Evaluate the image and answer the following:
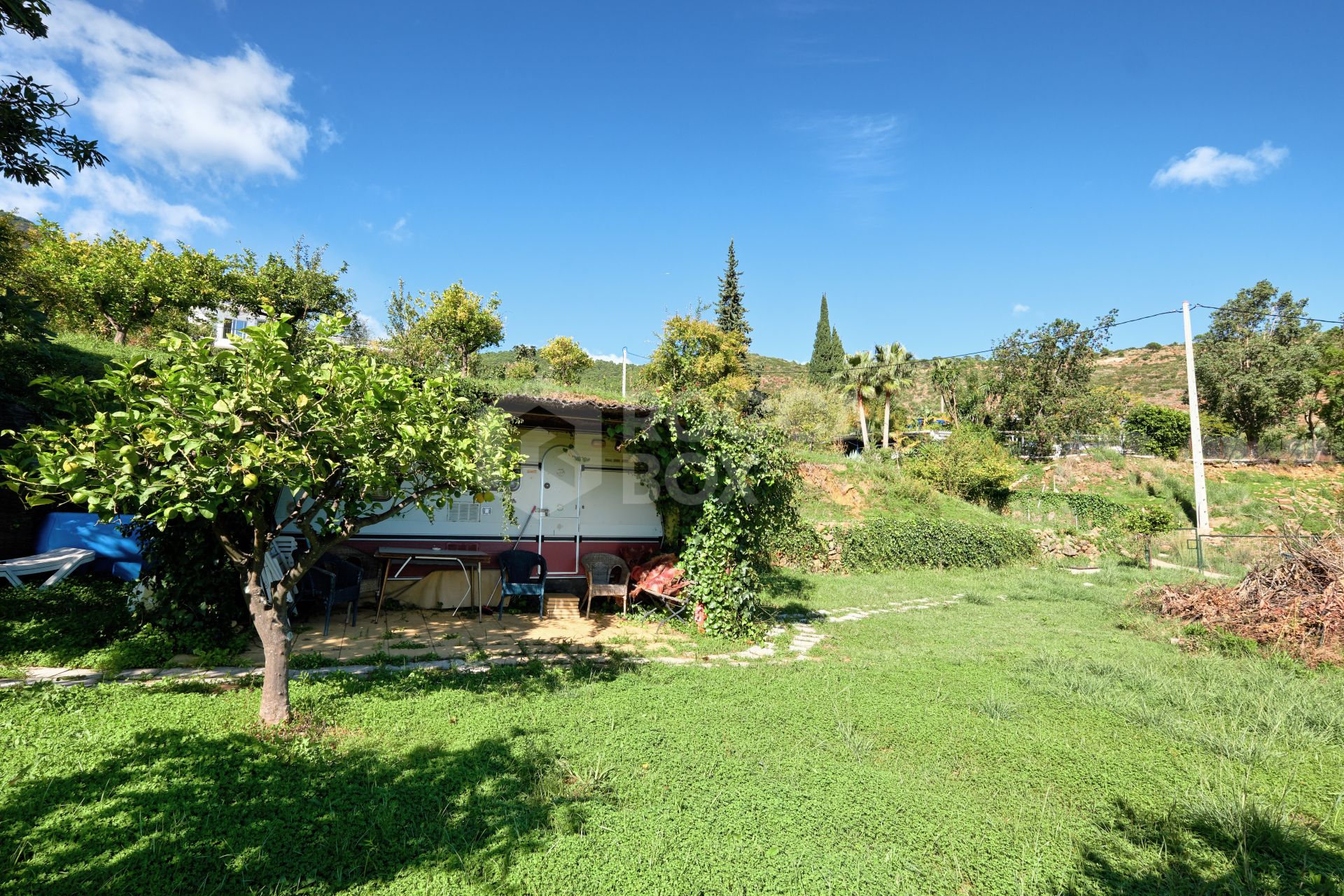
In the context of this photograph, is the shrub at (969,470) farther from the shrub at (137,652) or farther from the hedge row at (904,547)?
the shrub at (137,652)

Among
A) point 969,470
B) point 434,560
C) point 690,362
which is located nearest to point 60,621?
point 434,560

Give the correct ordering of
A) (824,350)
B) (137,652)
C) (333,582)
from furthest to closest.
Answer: (824,350)
(333,582)
(137,652)

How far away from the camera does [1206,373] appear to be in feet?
96.7

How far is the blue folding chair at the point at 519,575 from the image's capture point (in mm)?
7492

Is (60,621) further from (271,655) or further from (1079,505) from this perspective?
(1079,505)

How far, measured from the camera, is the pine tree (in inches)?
1599

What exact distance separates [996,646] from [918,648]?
4.05ft

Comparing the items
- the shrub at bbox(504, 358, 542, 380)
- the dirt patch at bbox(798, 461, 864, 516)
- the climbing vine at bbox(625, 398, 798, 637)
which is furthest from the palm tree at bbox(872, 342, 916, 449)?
the climbing vine at bbox(625, 398, 798, 637)

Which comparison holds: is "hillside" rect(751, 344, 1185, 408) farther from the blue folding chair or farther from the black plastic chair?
the black plastic chair

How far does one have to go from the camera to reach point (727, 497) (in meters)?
7.24

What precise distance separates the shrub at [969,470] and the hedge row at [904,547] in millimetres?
4317

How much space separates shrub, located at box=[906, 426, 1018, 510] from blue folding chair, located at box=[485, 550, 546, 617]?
17721 mm

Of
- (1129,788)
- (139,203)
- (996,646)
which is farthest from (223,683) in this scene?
(139,203)

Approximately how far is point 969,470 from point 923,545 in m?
7.17
